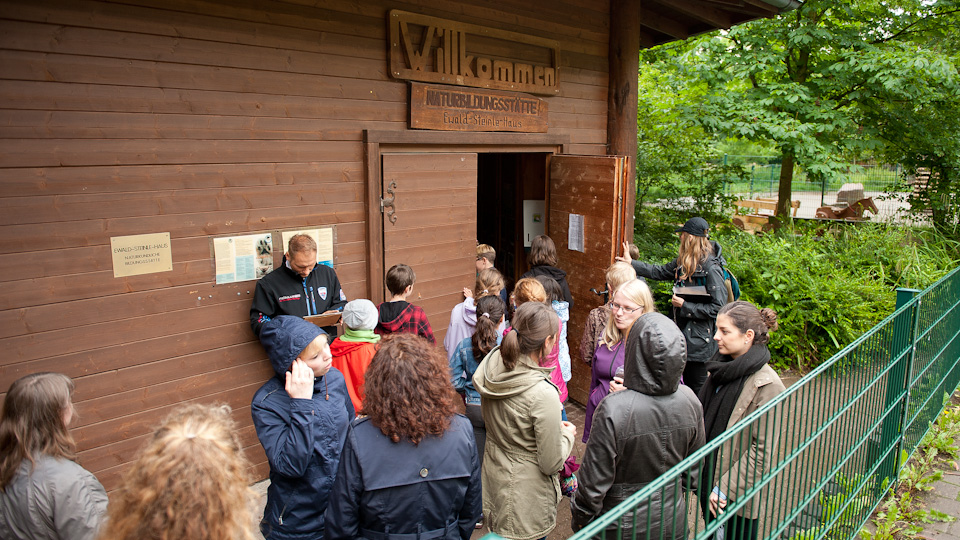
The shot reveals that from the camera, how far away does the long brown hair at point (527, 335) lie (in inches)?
118

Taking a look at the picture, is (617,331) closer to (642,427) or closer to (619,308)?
(619,308)

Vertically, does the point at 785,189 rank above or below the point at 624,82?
below

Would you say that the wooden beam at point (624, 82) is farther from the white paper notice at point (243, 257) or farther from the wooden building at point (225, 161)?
the white paper notice at point (243, 257)

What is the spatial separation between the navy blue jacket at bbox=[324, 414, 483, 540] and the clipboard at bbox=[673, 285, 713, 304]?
3.37 m

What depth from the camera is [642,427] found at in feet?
8.84

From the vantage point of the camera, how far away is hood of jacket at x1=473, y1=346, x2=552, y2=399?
3.01 metres

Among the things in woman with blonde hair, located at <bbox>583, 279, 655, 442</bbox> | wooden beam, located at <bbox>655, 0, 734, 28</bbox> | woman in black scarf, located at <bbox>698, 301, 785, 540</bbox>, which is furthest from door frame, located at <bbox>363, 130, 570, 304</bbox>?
wooden beam, located at <bbox>655, 0, 734, 28</bbox>

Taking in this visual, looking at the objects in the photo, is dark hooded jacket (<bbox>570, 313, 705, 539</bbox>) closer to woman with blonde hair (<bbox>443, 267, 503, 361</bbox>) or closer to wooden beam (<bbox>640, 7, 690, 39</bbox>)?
woman with blonde hair (<bbox>443, 267, 503, 361</bbox>)

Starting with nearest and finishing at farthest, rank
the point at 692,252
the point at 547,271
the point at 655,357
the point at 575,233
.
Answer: the point at 655,357 → the point at 692,252 → the point at 547,271 → the point at 575,233

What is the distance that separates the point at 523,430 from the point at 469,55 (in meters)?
3.62

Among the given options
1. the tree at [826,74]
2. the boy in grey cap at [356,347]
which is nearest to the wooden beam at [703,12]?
the tree at [826,74]

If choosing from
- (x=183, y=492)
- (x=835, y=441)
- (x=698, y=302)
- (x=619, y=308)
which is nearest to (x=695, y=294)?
(x=698, y=302)

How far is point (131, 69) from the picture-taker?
12.6 feet

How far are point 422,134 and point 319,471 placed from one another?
3179 millimetres
